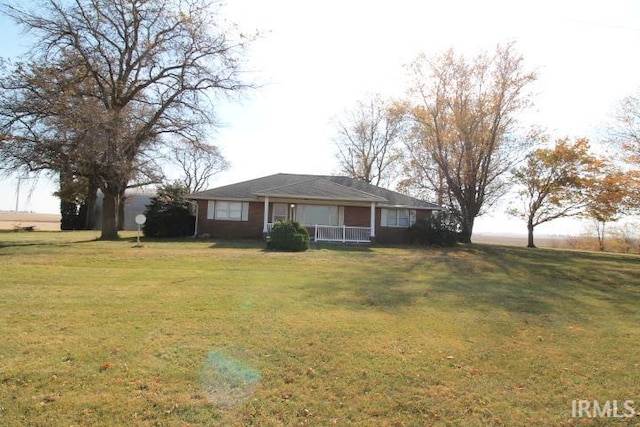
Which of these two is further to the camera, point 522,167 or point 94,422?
point 522,167

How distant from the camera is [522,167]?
114ft

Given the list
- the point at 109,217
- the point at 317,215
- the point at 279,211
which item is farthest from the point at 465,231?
the point at 109,217

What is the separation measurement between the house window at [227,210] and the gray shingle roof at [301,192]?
457mm

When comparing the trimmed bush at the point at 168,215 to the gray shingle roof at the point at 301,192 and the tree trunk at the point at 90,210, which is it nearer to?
the gray shingle roof at the point at 301,192

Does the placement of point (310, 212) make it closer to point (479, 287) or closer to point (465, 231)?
point (465, 231)

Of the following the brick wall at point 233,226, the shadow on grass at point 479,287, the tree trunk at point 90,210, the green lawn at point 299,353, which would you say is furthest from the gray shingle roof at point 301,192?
the tree trunk at point 90,210

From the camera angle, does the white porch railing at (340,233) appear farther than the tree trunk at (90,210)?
No

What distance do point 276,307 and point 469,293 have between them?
501cm

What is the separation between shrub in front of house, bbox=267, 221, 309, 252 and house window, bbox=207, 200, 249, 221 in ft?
23.1

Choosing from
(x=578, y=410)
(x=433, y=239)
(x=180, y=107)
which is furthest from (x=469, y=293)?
(x=180, y=107)

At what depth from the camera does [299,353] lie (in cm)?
522

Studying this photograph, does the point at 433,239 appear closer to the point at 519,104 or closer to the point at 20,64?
the point at 519,104

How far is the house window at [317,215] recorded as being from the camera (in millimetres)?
27028

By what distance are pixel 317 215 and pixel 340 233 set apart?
225cm
